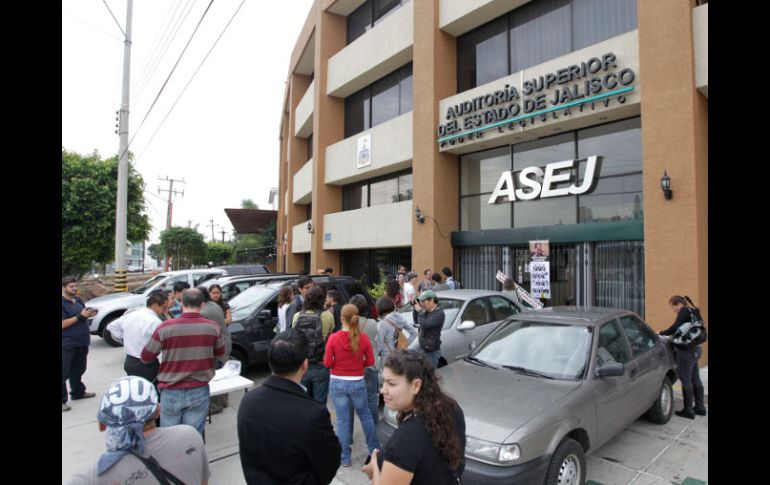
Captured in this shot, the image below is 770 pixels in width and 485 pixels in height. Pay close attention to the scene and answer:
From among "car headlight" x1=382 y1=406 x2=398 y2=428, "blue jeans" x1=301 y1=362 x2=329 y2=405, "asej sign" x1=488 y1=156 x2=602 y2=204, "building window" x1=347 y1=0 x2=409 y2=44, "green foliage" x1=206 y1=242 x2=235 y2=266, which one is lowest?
"car headlight" x1=382 y1=406 x2=398 y2=428

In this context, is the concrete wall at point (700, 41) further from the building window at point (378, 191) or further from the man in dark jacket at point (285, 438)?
the man in dark jacket at point (285, 438)

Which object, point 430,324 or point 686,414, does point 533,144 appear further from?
point 430,324

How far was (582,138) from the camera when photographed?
35.7 feet

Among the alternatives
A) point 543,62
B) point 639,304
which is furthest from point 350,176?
point 639,304

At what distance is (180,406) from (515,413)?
3018mm

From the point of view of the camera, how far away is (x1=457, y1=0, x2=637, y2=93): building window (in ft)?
34.0

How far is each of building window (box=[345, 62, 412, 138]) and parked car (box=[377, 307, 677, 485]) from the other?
1249cm

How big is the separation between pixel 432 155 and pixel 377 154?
3.24m

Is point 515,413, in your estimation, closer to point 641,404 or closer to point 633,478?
point 633,478

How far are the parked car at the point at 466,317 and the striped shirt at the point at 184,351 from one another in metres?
3.08

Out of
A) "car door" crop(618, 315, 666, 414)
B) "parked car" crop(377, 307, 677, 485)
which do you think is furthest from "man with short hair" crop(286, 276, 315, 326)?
"car door" crop(618, 315, 666, 414)

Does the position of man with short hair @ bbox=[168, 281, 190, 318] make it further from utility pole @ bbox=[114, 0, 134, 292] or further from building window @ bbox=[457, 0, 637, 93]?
building window @ bbox=[457, 0, 637, 93]

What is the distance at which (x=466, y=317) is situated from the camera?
6891 millimetres

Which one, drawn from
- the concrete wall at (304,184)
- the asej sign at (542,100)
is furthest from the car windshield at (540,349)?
the concrete wall at (304,184)
